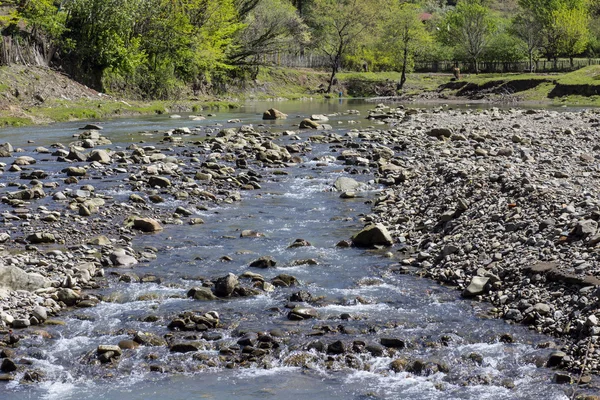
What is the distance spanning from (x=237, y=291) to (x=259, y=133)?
71.7 feet

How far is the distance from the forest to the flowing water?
108 ft

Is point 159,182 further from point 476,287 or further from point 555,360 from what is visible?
point 555,360

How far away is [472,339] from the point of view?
36.4ft

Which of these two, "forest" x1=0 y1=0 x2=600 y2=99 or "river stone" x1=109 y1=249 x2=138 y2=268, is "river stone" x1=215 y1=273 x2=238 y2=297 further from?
"forest" x1=0 y1=0 x2=600 y2=99

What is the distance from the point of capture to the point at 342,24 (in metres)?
82.6

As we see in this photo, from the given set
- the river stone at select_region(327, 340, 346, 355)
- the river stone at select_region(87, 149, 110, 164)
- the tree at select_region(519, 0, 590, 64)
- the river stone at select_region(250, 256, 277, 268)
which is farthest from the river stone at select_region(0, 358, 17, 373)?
the tree at select_region(519, 0, 590, 64)

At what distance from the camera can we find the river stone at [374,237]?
16281 millimetres

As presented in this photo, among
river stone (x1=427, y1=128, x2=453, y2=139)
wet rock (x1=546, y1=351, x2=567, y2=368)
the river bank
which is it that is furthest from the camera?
the river bank

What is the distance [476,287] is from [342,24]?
72858mm

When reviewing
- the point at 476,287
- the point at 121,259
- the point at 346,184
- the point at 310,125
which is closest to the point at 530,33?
the point at 310,125

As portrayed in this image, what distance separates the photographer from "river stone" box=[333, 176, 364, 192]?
2255 centimetres

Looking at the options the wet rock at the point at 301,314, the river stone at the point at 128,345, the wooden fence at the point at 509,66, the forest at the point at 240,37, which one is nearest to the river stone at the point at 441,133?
the wet rock at the point at 301,314

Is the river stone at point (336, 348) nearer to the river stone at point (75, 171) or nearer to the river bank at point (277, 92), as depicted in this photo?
the river stone at point (75, 171)

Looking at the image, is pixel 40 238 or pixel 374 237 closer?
pixel 40 238
